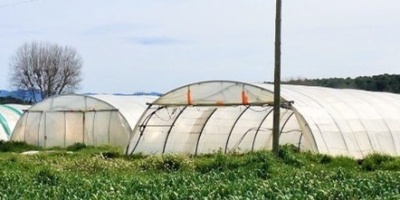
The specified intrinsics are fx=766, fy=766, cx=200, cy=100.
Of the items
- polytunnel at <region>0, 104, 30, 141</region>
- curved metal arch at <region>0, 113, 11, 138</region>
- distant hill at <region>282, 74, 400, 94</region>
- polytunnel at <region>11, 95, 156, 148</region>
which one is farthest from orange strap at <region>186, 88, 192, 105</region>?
distant hill at <region>282, 74, 400, 94</region>

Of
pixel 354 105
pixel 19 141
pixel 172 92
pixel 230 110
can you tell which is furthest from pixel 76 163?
pixel 19 141

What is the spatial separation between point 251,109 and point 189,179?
35.4ft

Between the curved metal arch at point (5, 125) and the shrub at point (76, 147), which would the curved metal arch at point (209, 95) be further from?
the curved metal arch at point (5, 125)

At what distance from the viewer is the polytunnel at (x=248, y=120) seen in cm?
2123

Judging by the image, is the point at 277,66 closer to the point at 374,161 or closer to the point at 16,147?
the point at 374,161

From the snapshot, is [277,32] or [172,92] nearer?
[277,32]

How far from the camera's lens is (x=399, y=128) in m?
23.4

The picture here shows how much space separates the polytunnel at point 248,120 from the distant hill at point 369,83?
29911mm

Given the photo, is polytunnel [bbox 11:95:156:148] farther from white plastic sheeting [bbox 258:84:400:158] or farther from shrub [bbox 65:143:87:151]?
white plastic sheeting [bbox 258:84:400:158]

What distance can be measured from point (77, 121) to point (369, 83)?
100 ft

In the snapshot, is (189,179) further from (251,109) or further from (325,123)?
(251,109)

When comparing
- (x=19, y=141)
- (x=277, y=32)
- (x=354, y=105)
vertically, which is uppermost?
(x=277, y=32)

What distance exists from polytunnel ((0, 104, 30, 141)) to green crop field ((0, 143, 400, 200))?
45.2ft

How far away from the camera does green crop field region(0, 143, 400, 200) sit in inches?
424
